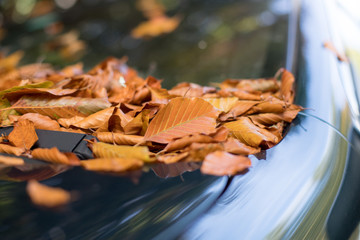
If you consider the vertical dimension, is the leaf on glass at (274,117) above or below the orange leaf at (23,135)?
below

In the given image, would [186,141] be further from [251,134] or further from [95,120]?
[95,120]

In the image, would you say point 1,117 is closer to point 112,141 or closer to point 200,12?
point 112,141

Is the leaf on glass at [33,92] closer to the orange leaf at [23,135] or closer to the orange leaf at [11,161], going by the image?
the orange leaf at [23,135]

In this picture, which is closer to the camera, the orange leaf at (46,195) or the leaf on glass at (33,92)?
the orange leaf at (46,195)

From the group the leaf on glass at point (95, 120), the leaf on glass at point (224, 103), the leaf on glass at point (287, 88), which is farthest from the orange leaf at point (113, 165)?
the leaf on glass at point (287, 88)

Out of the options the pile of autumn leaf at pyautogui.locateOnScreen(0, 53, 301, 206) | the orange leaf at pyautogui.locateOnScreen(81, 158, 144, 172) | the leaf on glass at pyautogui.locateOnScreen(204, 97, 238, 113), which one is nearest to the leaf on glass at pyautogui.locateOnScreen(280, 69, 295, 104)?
the pile of autumn leaf at pyautogui.locateOnScreen(0, 53, 301, 206)

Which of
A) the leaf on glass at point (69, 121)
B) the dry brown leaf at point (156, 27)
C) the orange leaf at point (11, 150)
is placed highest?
the dry brown leaf at point (156, 27)
